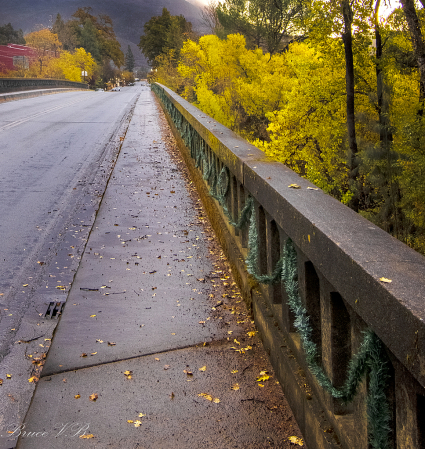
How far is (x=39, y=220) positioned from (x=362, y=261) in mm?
5779

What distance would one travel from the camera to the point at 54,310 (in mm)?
3986

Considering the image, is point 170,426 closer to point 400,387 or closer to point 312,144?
point 400,387

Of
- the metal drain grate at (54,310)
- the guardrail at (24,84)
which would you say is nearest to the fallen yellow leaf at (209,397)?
the metal drain grate at (54,310)

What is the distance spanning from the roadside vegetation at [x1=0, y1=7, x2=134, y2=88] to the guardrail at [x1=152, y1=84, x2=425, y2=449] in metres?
64.6

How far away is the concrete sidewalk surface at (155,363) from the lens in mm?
2498

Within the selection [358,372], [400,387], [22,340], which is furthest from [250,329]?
[400,387]

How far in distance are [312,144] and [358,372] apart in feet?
87.2

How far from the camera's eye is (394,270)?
5.45 ft

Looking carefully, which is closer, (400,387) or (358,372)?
(400,387)

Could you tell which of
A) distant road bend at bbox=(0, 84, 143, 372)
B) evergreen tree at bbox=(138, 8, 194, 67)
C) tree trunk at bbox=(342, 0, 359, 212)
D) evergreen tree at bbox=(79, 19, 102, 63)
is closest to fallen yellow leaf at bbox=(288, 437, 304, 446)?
distant road bend at bbox=(0, 84, 143, 372)

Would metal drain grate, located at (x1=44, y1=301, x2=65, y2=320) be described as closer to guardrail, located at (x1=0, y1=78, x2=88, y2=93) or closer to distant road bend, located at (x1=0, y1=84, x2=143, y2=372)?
distant road bend, located at (x1=0, y1=84, x2=143, y2=372)

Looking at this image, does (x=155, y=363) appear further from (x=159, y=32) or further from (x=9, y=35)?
(x=9, y=35)

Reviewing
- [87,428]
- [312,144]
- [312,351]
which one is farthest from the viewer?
[312,144]

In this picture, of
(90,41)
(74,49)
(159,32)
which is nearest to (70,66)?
(74,49)
